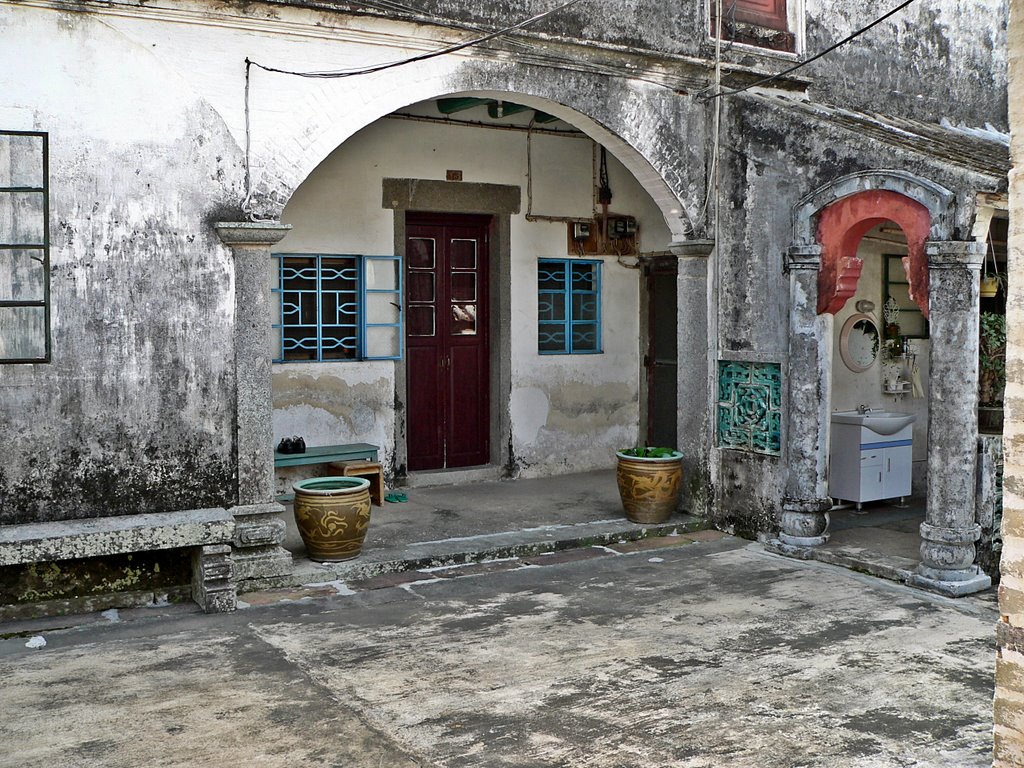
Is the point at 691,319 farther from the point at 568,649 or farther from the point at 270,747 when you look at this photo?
the point at 270,747

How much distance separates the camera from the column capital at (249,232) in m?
6.61

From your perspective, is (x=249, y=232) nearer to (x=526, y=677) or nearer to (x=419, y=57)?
(x=419, y=57)

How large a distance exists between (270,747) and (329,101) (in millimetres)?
4138

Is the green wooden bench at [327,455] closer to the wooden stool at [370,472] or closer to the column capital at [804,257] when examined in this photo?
the wooden stool at [370,472]

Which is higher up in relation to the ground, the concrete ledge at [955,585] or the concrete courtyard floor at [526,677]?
the concrete ledge at [955,585]

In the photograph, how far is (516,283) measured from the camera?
10.3 meters

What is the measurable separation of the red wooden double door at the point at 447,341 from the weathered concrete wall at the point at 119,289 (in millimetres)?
3359

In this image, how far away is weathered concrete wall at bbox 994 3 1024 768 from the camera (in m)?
2.99

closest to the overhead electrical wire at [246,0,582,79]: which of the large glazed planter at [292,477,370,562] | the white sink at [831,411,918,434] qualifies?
the large glazed planter at [292,477,370,562]

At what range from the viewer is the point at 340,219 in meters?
9.32

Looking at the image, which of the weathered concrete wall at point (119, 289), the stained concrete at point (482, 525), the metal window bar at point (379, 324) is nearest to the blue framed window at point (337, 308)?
the metal window bar at point (379, 324)

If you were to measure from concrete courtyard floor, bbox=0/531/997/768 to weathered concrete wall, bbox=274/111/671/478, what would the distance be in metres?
2.56

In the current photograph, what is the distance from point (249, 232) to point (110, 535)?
1991 millimetres

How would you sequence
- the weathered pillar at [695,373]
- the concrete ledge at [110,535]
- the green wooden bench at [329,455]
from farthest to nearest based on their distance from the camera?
the green wooden bench at [329,455], the weathered pillar at [695,373], the concrete ledge at [110,535]
